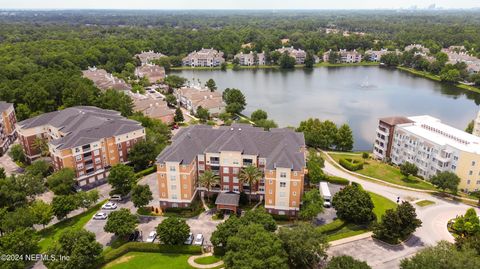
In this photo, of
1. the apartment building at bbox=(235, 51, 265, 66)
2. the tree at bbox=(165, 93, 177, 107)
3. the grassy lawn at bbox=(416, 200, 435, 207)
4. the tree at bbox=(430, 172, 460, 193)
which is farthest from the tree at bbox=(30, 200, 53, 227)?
→ the apartment building at bbox=(235, 51, 265, 66)

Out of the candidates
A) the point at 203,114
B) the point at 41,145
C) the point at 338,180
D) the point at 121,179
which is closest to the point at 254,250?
the point at 121,179

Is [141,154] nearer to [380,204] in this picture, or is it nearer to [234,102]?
[380,204]

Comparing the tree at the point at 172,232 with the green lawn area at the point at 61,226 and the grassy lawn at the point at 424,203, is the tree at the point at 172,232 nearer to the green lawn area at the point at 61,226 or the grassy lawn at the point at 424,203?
the green lawn area at the point at 61,226

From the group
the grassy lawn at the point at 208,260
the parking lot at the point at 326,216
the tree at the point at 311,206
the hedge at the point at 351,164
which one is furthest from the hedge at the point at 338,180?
the grassy lawn at the point at 208,260

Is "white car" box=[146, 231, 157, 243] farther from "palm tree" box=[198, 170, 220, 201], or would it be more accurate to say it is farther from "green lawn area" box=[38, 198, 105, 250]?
"green lawn area" box=[38, 198, 105, 250]

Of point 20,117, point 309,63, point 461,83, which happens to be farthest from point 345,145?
point 309,63

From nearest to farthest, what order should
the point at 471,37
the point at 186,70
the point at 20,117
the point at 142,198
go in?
the point at 142,198 < the point at 20,117 < the point at 186,70 < the point at 471,37

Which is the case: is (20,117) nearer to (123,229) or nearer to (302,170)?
(123,229)
